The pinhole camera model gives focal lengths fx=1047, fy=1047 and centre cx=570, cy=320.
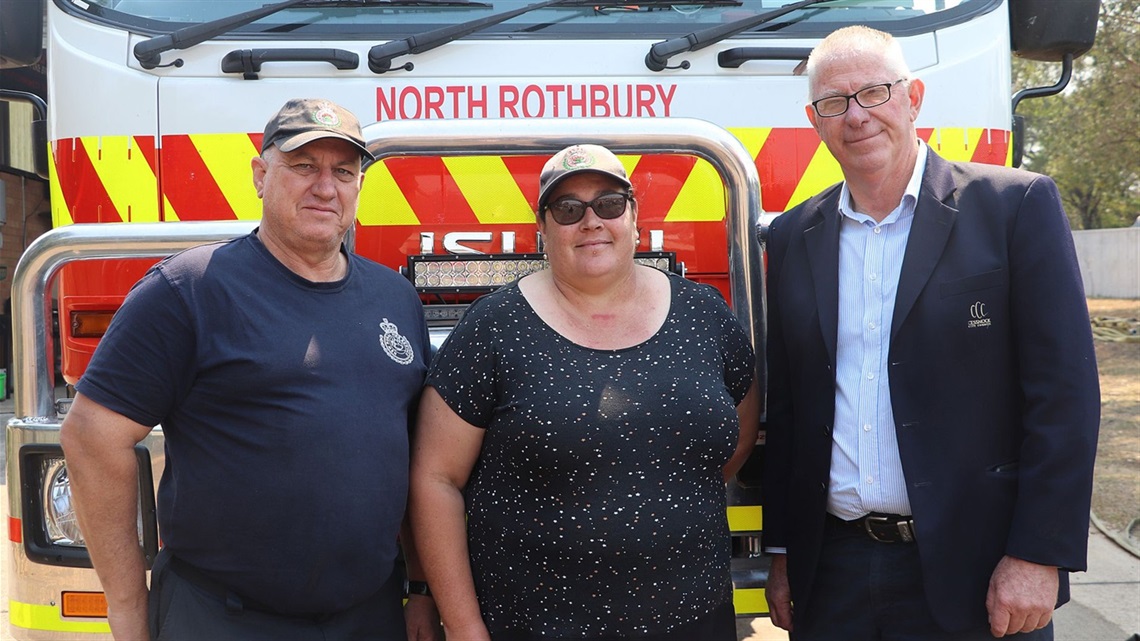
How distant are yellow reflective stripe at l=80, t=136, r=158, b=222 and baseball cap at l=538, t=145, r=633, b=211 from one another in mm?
1187

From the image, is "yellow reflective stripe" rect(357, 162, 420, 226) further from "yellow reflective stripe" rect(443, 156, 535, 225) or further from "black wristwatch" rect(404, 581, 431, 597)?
"black wristwatch" rect(404, 581, 431, 597)

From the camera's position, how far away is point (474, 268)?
2.58 metres

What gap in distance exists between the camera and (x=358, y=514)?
1.90 meters

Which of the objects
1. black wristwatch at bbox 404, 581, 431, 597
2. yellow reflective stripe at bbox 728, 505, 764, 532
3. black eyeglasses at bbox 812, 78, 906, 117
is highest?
black eyeglasses at bbox 812, 78, 906, 117

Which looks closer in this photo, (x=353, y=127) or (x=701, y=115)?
(x=353, y=127)

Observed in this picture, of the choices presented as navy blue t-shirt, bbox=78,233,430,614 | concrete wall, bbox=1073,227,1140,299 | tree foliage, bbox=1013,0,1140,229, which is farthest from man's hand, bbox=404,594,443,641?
concrete wall, bbox=1073,227,1140,299

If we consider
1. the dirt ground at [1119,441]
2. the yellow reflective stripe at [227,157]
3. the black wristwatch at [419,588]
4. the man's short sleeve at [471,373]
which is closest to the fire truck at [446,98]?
the yellow reflective stripe at [227,157]

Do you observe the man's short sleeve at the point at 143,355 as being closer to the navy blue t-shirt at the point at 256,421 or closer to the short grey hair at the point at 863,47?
the navy blue t-shirt at the point at 256,421

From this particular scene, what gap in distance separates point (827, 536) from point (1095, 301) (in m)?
24.7

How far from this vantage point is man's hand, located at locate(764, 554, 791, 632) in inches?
90.7

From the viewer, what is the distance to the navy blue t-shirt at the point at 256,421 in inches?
72.4

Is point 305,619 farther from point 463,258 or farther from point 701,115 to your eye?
point 701,115

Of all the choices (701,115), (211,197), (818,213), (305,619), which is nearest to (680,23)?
(701,115)

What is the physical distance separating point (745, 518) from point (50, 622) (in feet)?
5.21
